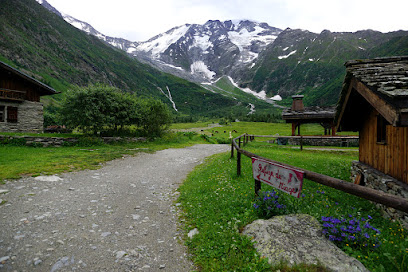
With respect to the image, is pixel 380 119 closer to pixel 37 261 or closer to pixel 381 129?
pixel 381 129

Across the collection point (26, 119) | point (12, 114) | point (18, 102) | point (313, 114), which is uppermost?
point (18, 102)

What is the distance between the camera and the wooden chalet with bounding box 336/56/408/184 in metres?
4.25

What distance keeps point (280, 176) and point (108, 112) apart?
76.9 ft

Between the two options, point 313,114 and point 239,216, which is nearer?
point 239,216

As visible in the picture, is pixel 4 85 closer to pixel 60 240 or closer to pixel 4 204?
pixel 4 204

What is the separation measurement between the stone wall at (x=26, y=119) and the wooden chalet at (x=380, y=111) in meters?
32.6

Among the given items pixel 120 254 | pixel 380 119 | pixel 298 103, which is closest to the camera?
pixel 120 254

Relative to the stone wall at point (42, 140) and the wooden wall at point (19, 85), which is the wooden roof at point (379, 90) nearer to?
the stone wall at point (42, 140)

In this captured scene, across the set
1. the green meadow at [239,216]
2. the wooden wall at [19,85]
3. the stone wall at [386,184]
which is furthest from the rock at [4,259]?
the wooden wall at [19,85]

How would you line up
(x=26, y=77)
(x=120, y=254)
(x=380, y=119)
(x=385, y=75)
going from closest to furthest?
(x=120, y=254) < (x=385, y=75) < (x=380, y=119) < (x=26, y=77)

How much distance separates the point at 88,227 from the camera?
199 inches

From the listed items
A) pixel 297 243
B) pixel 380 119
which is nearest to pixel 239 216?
pixel 297 243

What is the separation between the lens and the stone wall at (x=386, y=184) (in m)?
5.52

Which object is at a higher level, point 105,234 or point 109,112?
point 109,112
